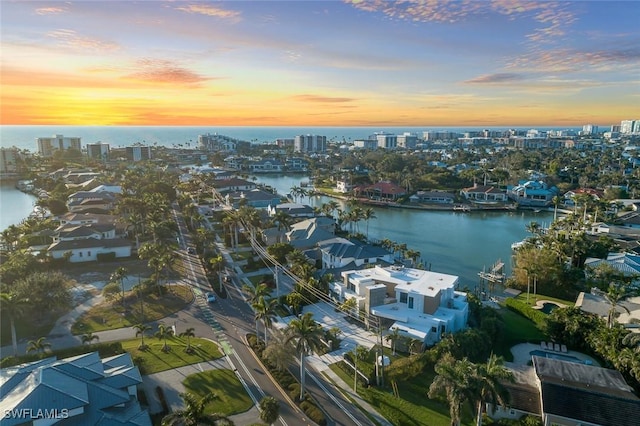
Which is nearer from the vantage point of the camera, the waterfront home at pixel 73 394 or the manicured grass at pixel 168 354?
the waterfront home at pixel 73 394

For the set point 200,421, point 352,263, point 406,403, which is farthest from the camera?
point 352,263

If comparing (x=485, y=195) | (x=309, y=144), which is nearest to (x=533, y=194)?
(x=485, y=195)

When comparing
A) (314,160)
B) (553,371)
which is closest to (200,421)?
(553,371)

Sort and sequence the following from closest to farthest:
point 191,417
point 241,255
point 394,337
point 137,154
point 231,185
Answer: point 191,417 → point 394,337 → point 241,255 → point 231,185 → point 137,154

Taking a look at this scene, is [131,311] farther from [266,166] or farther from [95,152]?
[95,152]

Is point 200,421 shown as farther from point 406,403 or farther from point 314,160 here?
point 314,160

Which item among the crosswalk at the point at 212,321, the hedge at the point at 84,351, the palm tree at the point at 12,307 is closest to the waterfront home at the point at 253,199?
the crosswalk at the point at 212,321

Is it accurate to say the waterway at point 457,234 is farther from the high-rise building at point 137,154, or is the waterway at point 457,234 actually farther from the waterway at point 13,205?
the high-rise building at point 137,154
